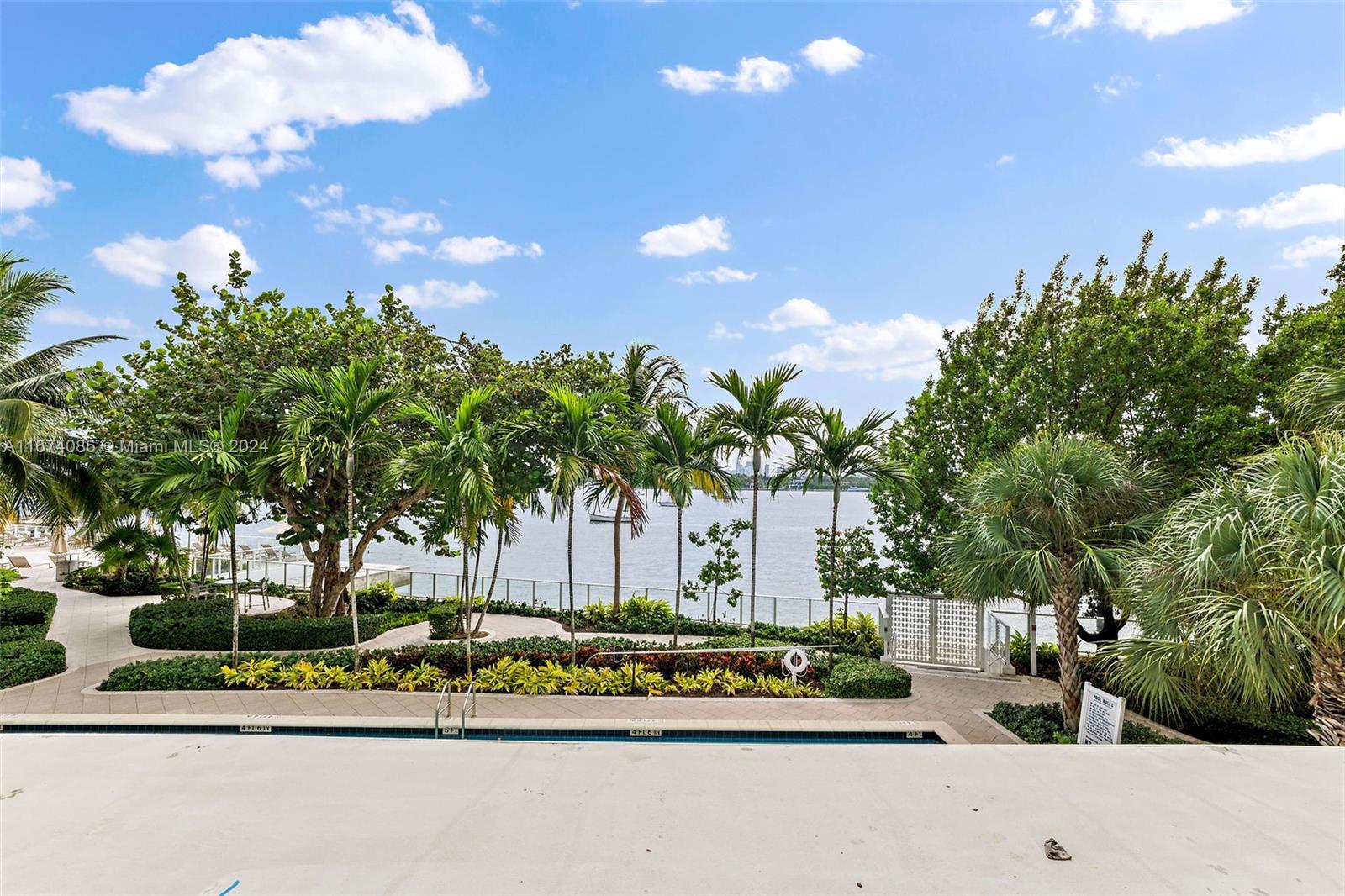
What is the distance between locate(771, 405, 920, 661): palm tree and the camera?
10.1 meters

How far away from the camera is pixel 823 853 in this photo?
1.62m

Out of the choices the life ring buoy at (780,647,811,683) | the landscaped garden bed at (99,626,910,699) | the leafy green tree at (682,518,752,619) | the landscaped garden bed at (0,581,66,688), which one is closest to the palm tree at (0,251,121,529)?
the landscaped garden bed at (0,581,66,688)

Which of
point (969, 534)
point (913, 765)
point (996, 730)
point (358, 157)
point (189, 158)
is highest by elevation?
point (358, 157)

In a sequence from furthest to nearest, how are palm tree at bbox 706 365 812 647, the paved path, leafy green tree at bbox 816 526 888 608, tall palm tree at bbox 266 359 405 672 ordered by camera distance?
leafy green tree at bbox 816 526 888 608
palm tree at bbox 706 365 812 647
tall palm tree at bbox 266 359 405 672
the paved path

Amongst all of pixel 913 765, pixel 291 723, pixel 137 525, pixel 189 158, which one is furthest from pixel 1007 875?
pixel 137 525

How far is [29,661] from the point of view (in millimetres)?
8320

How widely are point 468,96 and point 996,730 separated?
11.6 m

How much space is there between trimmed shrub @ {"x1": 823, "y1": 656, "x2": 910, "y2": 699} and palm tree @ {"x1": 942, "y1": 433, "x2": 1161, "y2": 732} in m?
1.88

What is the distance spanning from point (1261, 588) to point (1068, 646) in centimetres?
270

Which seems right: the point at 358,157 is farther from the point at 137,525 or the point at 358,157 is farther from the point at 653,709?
the point at 653,709

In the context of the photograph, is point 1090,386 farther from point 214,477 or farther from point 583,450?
point 214,477

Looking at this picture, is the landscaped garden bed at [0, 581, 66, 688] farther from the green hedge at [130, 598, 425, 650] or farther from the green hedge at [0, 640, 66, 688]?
the green hedge at [130, 598, 425, 650]

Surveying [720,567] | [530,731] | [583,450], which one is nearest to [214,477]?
[583,450]

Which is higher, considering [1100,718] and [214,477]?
[214,477]
